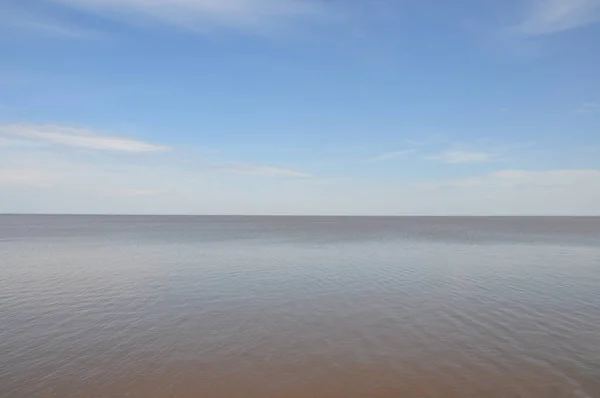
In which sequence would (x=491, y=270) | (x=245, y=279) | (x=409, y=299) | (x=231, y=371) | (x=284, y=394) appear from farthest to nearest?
(x=491, y=270) < (x=245, y=279) < (x=409, y=299) < (x=231, y=371) < (x=284, y=394)

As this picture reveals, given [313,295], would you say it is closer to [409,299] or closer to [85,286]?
[409,299]

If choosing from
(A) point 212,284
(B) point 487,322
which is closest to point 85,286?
(A) point 212,284

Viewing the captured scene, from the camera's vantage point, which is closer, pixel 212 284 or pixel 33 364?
pixel 33 364

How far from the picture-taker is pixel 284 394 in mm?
8938

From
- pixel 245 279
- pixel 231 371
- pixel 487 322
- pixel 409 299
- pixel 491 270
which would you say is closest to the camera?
pixel 231 371

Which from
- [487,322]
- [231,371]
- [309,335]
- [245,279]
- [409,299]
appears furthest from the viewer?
[245,279]

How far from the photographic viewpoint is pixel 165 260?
33.7 m

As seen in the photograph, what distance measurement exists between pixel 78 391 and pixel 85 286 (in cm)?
1448

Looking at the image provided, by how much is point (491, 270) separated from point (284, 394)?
24.1 meters

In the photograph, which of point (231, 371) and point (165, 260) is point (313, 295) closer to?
point (231, 371)

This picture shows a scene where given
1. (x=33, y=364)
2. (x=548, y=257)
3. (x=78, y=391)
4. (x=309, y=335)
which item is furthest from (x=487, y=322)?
(x=548, y=257)

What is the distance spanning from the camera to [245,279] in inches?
950

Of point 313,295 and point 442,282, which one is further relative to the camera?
point 442,282

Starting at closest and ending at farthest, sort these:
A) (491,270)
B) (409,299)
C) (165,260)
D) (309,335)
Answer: (309,335) < (409,299) < (491,270) < (165,260)
